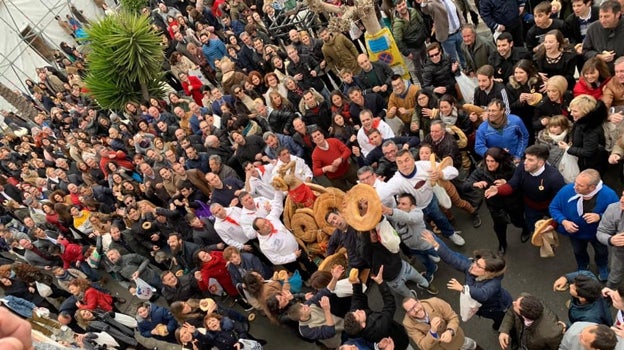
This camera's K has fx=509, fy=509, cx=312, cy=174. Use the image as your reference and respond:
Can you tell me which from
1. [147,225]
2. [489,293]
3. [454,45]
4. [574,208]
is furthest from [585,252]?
[147,225]

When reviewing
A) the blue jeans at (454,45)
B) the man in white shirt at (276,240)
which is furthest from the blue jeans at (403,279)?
the blue jeans at (454,45)

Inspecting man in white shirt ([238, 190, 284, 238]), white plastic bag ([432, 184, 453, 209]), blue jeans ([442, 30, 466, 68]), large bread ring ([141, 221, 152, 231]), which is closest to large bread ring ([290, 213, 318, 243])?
man in white shirt ([238, 190, 284, 238])

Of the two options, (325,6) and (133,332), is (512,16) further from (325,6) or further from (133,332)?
(133,332)

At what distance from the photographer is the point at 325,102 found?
7695 millimetres

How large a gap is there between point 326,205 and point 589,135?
280cm

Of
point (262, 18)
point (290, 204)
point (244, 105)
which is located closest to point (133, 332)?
point (290, 204)

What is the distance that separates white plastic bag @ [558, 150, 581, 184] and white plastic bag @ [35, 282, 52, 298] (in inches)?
295

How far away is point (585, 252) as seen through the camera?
509 cm

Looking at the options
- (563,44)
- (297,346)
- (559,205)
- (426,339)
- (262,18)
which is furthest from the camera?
(262,18)

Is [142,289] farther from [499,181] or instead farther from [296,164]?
[499,181]

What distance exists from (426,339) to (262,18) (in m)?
8.95

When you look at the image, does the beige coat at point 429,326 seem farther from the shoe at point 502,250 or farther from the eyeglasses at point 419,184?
the shoe at point 502,250

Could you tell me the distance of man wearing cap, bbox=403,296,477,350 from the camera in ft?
14.0

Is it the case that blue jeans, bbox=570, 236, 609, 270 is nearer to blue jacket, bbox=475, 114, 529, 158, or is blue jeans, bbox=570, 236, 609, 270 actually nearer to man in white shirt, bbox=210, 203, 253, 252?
blue jacket, bbox=475, 114, 529, 158
